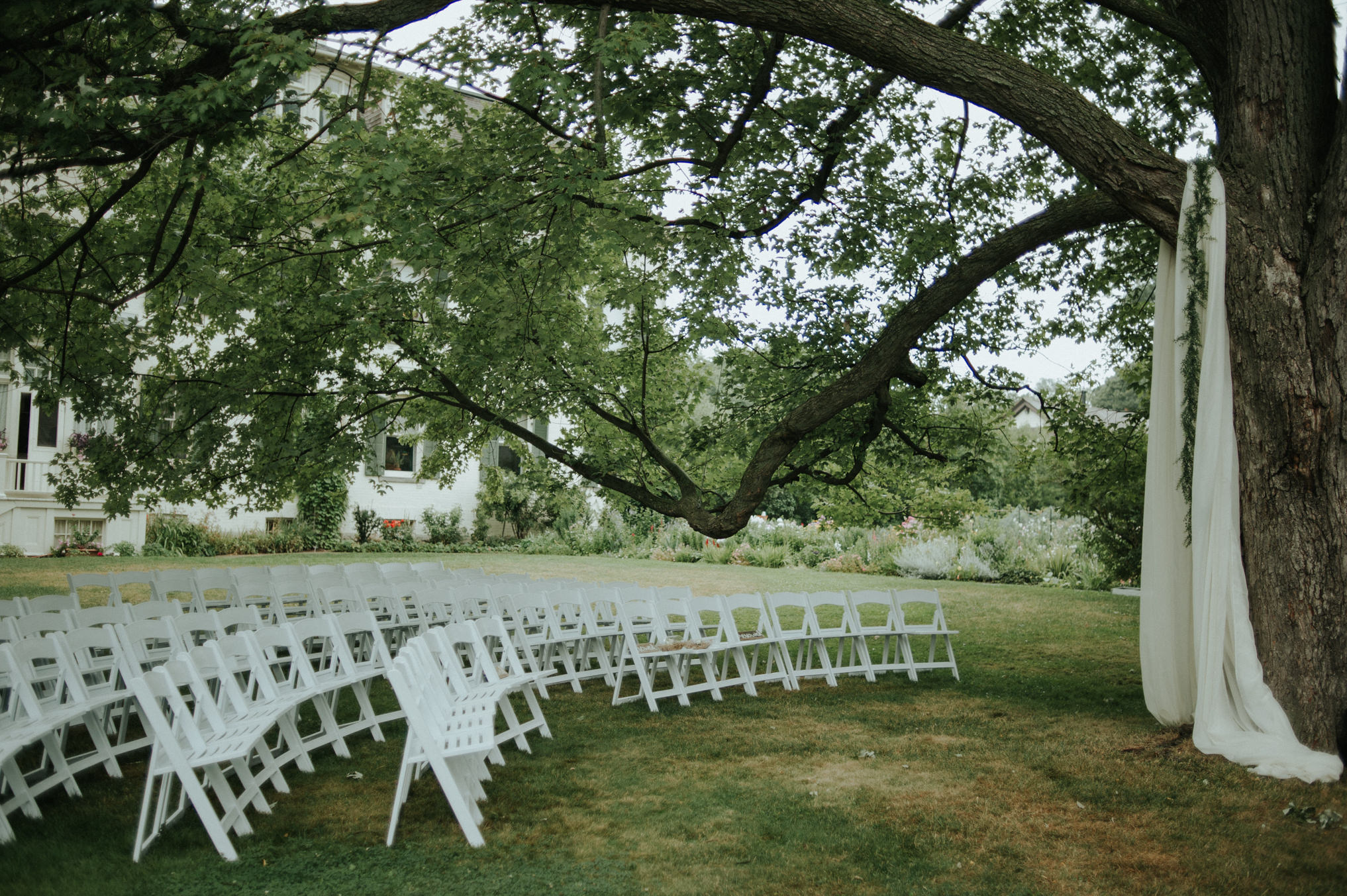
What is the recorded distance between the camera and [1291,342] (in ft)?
20.4

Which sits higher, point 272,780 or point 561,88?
point 561,88

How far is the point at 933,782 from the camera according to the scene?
5785 millimetres

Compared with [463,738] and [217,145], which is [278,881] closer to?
[463,738]

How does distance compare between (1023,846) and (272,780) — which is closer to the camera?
(1023,846)

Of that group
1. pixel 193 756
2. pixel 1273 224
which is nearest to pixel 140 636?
pixel 193 756

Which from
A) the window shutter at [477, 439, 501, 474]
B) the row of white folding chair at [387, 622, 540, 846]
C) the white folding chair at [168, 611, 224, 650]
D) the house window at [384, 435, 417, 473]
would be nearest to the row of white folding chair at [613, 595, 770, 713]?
the row of white folding chair at [387, 622, 540, 846]

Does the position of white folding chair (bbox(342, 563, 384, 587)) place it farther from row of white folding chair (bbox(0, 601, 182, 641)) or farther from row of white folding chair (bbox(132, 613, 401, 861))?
row of white folding chair (bbox(0, 601, 182, 641))

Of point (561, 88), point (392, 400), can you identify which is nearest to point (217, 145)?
point (561, 88)

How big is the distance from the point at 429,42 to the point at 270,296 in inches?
192

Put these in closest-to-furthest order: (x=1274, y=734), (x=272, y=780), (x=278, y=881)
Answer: (x=278, y=881), (x=272, y=780), (x=1274, y=734)

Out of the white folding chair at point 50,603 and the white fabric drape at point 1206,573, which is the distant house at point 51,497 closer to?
the white folding chair at point 50,603

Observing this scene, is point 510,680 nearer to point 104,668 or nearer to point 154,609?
point 104,668

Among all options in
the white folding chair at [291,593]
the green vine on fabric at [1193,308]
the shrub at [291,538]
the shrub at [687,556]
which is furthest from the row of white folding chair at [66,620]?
the shrub at [687,556]

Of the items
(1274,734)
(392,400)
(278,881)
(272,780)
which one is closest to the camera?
(278,881)
